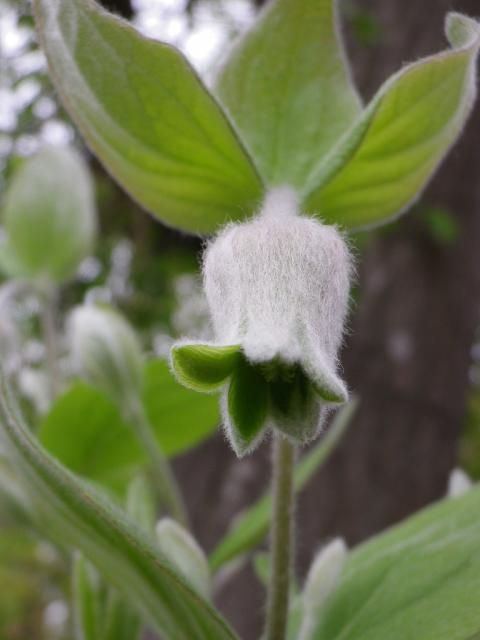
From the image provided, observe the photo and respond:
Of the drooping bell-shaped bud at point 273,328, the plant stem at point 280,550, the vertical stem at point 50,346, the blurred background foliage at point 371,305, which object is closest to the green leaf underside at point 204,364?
the drooping bell-shaped bud at point 273,328

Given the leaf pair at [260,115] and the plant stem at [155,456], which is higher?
the leaf pair at [260,115]

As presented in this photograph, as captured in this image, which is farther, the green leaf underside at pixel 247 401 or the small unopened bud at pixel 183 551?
the small unopened bud at pixel 183 551

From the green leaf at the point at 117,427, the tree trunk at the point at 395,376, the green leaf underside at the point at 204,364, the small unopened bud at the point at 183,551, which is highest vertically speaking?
the green leaf underside at the point at 204,364

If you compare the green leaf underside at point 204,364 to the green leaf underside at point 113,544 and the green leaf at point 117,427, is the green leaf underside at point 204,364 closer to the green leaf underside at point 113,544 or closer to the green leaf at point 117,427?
the green leaf underside at point 113,544

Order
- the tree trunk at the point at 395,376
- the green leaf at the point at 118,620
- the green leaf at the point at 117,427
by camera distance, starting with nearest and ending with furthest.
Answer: the green leaf at the point at 118,620, the green leaf at the point at 117,427, the tree trunk at the point at 395,376

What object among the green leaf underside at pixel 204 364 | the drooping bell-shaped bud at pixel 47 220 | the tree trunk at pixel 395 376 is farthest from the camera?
the tree trunk at pixel 395 376

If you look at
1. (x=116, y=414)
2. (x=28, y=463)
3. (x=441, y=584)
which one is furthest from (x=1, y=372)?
(x=116, y=414)

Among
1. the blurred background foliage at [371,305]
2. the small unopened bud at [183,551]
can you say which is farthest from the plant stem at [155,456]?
the blurred background foliage at [371,305]

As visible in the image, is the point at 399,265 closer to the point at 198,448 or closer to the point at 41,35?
the point at 198,448
